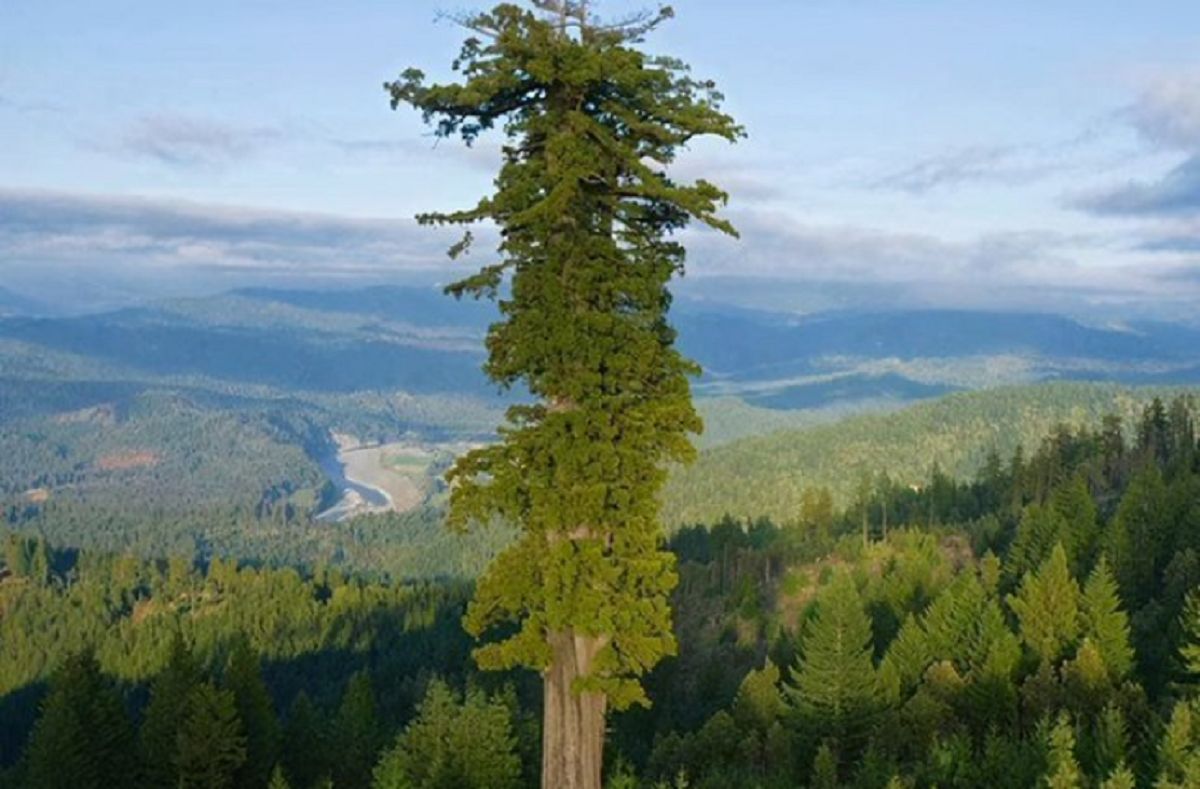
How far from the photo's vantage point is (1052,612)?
214 feet

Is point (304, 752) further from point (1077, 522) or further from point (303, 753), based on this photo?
point (1077, 522)

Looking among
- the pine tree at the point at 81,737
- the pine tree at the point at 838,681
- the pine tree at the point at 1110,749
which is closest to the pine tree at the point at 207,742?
the pine tree at the point at 81,737

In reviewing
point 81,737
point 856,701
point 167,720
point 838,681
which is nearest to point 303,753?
point 167,720

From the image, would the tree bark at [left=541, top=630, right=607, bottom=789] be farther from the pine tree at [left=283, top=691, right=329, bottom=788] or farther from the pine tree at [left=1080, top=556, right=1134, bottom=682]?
the pine tree at [left=1080, top=556, right=1134, bottom=682]

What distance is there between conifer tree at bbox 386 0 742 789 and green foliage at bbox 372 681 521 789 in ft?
60.2

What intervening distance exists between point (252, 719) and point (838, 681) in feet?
102

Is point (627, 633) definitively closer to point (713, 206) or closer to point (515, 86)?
point (713, 206)

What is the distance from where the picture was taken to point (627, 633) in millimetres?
25719

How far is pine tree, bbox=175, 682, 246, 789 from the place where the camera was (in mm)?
50938

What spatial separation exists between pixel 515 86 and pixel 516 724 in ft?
160

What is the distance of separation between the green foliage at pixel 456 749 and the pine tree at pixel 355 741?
13.1 m

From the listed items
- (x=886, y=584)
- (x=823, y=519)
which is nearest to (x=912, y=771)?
(x=886, y=584)

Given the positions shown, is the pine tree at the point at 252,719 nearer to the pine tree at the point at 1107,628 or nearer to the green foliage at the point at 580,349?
the green foliage at the point at 580,349

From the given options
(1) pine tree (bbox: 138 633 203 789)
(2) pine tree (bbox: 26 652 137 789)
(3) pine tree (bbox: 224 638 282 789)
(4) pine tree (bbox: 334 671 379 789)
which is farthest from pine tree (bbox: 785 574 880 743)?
(2) pine tree (bbox: 26 652 137 789)
